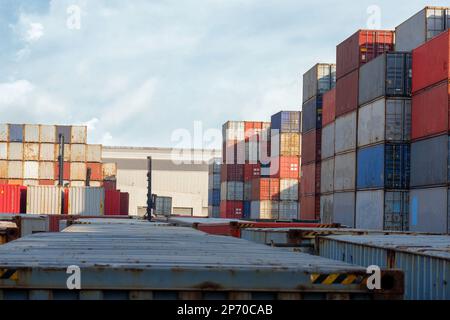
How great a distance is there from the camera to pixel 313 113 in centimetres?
6125

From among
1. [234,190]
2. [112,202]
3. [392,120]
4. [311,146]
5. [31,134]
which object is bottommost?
[112,202]

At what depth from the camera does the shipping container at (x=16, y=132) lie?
6912cm

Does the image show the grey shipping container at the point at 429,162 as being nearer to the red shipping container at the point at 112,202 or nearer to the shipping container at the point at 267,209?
the red shipping container at the point at 112,202

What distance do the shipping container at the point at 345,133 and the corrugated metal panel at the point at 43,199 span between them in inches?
964

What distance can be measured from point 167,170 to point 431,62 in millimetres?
107482

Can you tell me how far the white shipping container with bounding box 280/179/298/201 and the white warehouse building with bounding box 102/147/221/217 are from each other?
55962 mm

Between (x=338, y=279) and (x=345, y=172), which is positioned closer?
(x=338, y=279)

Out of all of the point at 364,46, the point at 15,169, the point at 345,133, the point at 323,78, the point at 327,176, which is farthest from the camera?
the point at 15,169

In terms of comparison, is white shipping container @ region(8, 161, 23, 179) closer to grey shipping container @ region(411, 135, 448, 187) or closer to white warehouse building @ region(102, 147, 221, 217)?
grey shipping container @ region(411, 135, 448, 187)

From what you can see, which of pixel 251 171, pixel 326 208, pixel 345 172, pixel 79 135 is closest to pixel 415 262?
pixel 345 172

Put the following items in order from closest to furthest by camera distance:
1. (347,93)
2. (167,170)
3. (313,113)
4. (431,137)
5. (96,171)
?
1. (431,137)
2. (347,93)
3. (313,113)
4. (96,171)
5. (167,170)

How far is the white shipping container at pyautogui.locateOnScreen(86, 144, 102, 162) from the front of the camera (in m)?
71.1

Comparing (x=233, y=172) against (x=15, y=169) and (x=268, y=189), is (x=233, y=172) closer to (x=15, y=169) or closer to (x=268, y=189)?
→ (x=268, y=189)
